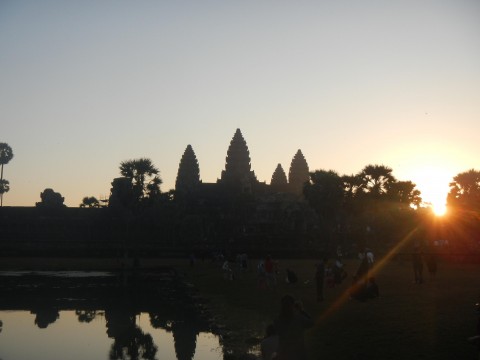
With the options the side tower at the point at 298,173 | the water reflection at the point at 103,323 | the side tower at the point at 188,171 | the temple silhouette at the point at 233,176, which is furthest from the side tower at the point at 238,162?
the water reflection at the point at 103,323

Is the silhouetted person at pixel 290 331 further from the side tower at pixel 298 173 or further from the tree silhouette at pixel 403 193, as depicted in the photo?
the side tower at pixel 298 173

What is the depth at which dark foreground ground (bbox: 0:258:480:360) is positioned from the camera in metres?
12.5

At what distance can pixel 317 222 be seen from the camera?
282 ft

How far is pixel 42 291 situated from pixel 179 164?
8771 centimetres

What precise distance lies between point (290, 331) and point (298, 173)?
118 meters

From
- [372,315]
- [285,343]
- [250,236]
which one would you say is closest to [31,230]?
[250,236]

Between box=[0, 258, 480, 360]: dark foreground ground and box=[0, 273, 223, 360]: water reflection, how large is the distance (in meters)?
1.10

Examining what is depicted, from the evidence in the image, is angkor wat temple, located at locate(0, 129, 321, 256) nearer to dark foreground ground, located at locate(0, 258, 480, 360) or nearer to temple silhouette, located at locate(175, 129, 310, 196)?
temple silhouette, located at locate(175, 129, 310, 196)

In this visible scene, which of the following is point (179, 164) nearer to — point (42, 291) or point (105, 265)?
point (105, 265)

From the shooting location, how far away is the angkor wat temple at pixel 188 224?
67.7 m

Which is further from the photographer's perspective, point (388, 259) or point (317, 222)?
point (317, 222)

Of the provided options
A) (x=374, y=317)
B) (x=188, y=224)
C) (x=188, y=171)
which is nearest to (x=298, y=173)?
(x=188, y=171)

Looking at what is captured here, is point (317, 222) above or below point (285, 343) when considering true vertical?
above

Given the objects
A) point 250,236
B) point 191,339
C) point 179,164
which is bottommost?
point 191,339
